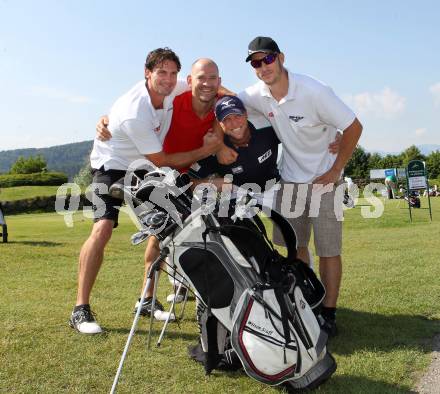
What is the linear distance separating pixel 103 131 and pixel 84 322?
1761 millimetres

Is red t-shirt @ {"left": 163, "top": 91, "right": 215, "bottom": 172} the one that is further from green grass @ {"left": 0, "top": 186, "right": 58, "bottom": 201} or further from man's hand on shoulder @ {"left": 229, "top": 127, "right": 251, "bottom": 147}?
green grass @ {"left": 0, "top": 186, "right": 58, "bottom": 201}

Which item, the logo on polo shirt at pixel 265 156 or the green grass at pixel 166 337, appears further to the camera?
the logo on polo shirt at pixel 265 156

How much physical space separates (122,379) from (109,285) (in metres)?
3.72

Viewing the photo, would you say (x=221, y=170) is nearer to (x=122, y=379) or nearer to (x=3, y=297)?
(x=122, y=379)

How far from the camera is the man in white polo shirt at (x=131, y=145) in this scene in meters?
4.52

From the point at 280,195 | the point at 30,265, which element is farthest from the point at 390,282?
the point at 30,265

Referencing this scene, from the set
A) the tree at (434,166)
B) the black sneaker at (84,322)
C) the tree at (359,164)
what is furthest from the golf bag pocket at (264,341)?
the tree at (434,166)

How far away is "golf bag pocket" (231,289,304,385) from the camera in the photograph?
133 inches

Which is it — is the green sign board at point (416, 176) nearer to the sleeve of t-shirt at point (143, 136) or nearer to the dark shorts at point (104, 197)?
the dark shorts at point (104, 197)

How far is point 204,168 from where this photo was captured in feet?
15.6

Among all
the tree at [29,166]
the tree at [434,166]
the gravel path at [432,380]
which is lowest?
the gravel path at [432,380]

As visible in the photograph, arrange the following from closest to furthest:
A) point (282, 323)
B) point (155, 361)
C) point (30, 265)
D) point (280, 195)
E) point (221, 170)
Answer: point (282, 323)
point (155, 361)
point (221, 170)
point (280, 195)
point (30, 265)

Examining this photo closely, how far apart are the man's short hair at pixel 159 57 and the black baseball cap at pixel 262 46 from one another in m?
0.64

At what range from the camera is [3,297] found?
6.74 m
